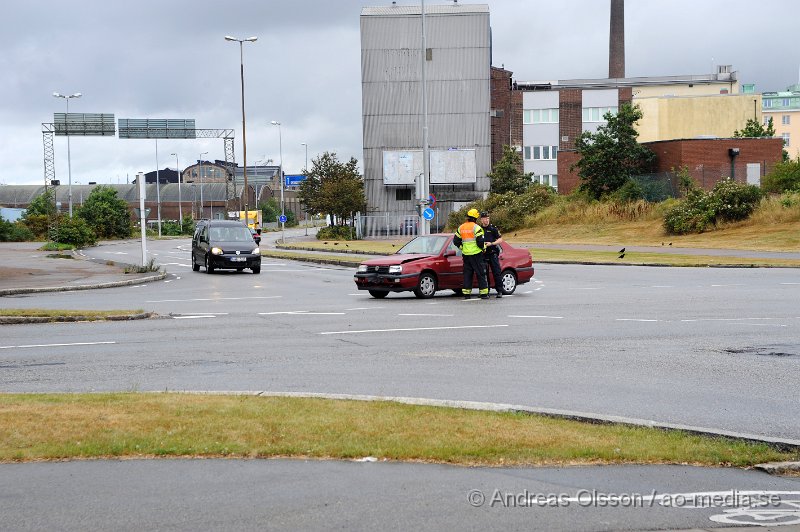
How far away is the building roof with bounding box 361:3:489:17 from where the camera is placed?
79000 millimetres

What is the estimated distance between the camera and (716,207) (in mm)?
49594

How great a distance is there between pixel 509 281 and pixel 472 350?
9926 millimetres

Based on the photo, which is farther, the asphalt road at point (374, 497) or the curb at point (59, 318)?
the curb at point (59, 318)

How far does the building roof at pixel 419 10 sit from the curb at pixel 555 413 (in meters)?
72.7

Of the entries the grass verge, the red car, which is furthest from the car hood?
the grass verge

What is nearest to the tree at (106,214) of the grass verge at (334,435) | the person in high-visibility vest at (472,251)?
the person in high-visibility vest at (472,251)

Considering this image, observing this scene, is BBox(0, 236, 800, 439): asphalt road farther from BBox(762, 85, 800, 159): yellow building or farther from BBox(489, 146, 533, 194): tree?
BBox(762, 85, 800, 159): yellow building

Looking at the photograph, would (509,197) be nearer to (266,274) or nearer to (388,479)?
(266,274)

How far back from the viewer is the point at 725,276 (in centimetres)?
2800

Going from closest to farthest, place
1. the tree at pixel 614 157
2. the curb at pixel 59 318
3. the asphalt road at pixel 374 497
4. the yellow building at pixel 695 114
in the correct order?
the asphalt road at pixel 374 497 < the curb at pixel 59 318 < the tree at pixel 614 157 < the yellow building at pixel 695 114

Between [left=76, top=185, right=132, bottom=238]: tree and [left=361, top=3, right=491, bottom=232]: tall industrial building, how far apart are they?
25.2 metres

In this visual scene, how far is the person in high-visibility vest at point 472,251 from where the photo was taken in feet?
68.9

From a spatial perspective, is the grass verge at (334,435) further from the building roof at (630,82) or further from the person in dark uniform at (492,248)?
the building roof at (630,82)

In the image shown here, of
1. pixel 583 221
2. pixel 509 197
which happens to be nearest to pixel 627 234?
pixel 583 221
